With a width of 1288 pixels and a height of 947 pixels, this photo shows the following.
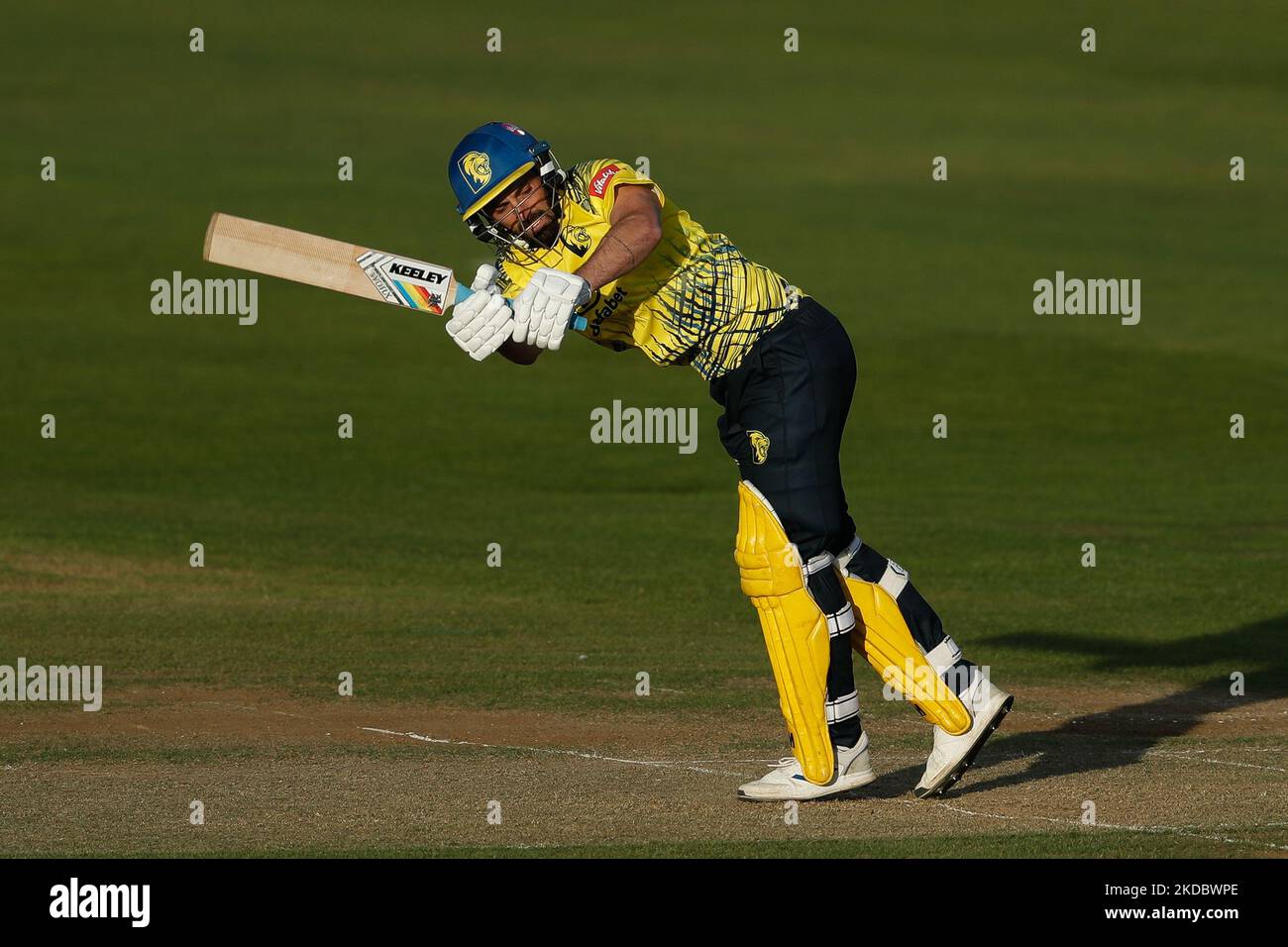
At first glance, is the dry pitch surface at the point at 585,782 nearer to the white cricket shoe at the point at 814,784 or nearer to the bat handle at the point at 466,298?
the white cricket shoe at the point at 814,784

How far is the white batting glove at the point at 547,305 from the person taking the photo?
7.81m

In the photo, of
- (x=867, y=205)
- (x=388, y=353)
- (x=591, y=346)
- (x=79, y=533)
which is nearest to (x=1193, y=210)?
(x=867, y=205)

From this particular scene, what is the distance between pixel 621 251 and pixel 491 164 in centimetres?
67

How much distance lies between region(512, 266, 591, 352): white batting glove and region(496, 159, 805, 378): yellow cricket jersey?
45cm

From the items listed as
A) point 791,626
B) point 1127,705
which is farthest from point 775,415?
point 1127,705

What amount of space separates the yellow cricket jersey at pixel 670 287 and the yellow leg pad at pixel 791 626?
60cm

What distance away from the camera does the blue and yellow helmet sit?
821 centimetres

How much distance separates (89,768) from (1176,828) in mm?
4725

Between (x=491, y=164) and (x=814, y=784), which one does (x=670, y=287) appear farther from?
(x=814, y=784)

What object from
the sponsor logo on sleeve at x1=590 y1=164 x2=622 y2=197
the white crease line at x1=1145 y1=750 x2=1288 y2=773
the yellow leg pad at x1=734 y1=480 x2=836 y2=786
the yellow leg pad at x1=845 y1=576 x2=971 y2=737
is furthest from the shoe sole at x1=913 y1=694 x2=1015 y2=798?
the sponsor logo on sleeve at x1=590 y1=164 x2=622 y2=197

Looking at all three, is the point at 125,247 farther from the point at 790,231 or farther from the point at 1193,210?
the point at 1193,210

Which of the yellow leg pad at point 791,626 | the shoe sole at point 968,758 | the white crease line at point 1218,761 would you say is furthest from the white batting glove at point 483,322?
the white crease line at point 1218,761

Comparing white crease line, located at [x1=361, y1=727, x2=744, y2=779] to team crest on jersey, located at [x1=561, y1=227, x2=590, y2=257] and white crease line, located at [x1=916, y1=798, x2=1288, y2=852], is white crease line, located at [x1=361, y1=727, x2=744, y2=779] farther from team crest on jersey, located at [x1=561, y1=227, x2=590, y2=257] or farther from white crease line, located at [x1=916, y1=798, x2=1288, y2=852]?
team crest on jersey, located at [x1=561, y1=227, x2=590, y2=257]

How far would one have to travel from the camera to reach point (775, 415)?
8.27 m
